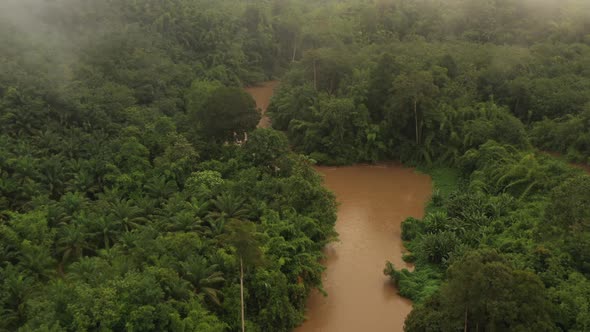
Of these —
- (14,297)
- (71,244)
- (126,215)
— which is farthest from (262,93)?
(14,297)

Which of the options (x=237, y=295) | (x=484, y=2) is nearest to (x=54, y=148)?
(x=237, y=295)

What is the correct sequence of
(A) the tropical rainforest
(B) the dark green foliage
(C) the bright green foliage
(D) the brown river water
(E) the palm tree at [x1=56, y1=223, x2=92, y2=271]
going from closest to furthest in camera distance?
(C) the bright green foliage, (A) the tropical rainforest, (E) the palm tree at [x1=56, y1=223, x2=92, y2=271], (D) the brown river water, (B) the dark green foliage

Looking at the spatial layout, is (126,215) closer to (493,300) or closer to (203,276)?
(203,276)

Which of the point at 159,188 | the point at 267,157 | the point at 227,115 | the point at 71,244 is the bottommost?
the point at 71,244

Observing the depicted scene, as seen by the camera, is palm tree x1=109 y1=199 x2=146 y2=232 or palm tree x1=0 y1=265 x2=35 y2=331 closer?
palm tree x1=0 y1=265 x2=35 y2=331

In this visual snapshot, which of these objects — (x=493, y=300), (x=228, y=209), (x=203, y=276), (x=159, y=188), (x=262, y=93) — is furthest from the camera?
(x=262, y=93)

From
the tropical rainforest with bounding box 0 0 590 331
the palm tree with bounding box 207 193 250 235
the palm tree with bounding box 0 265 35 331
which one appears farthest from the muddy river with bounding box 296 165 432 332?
the palm tree with bounding box 0 265 35 331

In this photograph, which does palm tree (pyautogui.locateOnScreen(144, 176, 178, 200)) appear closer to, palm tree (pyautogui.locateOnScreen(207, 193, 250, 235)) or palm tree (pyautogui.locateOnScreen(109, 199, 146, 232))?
palm tree (pyautogui.locateOnScreen(109, 199, 146, 232))

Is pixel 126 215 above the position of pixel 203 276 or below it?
below
